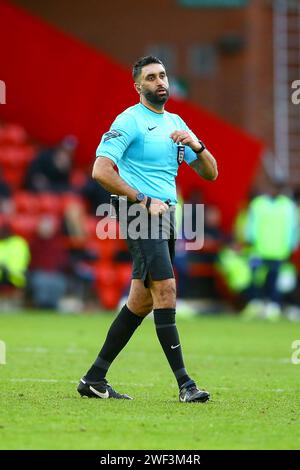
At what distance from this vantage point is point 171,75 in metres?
29.2

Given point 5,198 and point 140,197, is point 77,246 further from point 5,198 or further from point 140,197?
point 140,197

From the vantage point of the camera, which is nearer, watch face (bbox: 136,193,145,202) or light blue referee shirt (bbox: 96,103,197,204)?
watch face (bbox: 136,193,145,202)

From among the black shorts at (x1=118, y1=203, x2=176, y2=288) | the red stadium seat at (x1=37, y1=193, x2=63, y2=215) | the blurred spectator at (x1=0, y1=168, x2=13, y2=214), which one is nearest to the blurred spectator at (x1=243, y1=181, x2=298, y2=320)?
the red stadium seat at (x1=37, y1=193, x2=63, y2=215)

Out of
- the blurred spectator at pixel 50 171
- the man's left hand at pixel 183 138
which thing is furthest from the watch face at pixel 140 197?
the blurred spectator at pixel 50 171

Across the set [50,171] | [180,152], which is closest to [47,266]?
[50,171]

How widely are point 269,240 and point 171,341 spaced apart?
38.5ft

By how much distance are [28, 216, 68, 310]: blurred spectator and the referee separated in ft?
35.6

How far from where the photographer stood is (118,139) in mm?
8281

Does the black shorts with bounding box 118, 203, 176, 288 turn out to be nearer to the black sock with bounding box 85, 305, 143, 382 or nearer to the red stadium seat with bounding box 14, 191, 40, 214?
the black sock with bounding box 85, 305, 143, 382

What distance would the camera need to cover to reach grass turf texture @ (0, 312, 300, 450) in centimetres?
672

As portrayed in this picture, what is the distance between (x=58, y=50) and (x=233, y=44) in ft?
24.6

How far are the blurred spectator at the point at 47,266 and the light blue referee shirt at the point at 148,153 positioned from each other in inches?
433

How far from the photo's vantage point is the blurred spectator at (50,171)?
67.8ft

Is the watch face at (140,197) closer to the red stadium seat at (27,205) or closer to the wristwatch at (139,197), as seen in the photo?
the wristwatch at (139,197)
